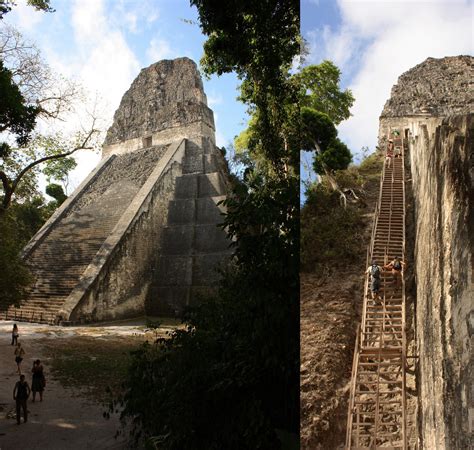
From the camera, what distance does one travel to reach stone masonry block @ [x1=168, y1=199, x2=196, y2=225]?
11.2 m

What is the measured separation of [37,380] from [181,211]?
848 centimetres

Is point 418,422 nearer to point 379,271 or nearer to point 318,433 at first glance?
point 318,433

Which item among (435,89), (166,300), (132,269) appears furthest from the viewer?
(132,269)

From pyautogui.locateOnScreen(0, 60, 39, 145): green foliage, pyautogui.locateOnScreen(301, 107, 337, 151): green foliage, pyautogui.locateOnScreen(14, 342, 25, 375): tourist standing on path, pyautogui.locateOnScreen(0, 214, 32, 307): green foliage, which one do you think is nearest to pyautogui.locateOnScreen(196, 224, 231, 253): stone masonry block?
pyautogui.locateOnScreen(0, 214, 32, 307): green foliage

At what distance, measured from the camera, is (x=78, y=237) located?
1139 cm

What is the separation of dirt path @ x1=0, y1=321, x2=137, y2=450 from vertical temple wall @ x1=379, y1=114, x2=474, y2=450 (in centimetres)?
212

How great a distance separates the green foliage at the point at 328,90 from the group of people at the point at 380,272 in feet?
2.50

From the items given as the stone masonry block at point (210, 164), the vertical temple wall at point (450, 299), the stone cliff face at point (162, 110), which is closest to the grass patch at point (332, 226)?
the vertical temple wall at point (450, 299)

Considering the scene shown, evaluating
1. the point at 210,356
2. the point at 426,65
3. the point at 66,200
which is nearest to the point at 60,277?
the point at 66,200

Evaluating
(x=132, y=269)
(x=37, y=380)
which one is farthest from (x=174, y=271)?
(x=37, y=380)

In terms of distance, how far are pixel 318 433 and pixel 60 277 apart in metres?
7.28

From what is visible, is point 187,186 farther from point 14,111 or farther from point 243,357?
point 243,357

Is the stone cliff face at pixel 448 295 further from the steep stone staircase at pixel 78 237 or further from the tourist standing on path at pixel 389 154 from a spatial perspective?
the steep stone staircase at pixel 78 237

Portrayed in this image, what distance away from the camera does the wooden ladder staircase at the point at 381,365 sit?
166 cm
